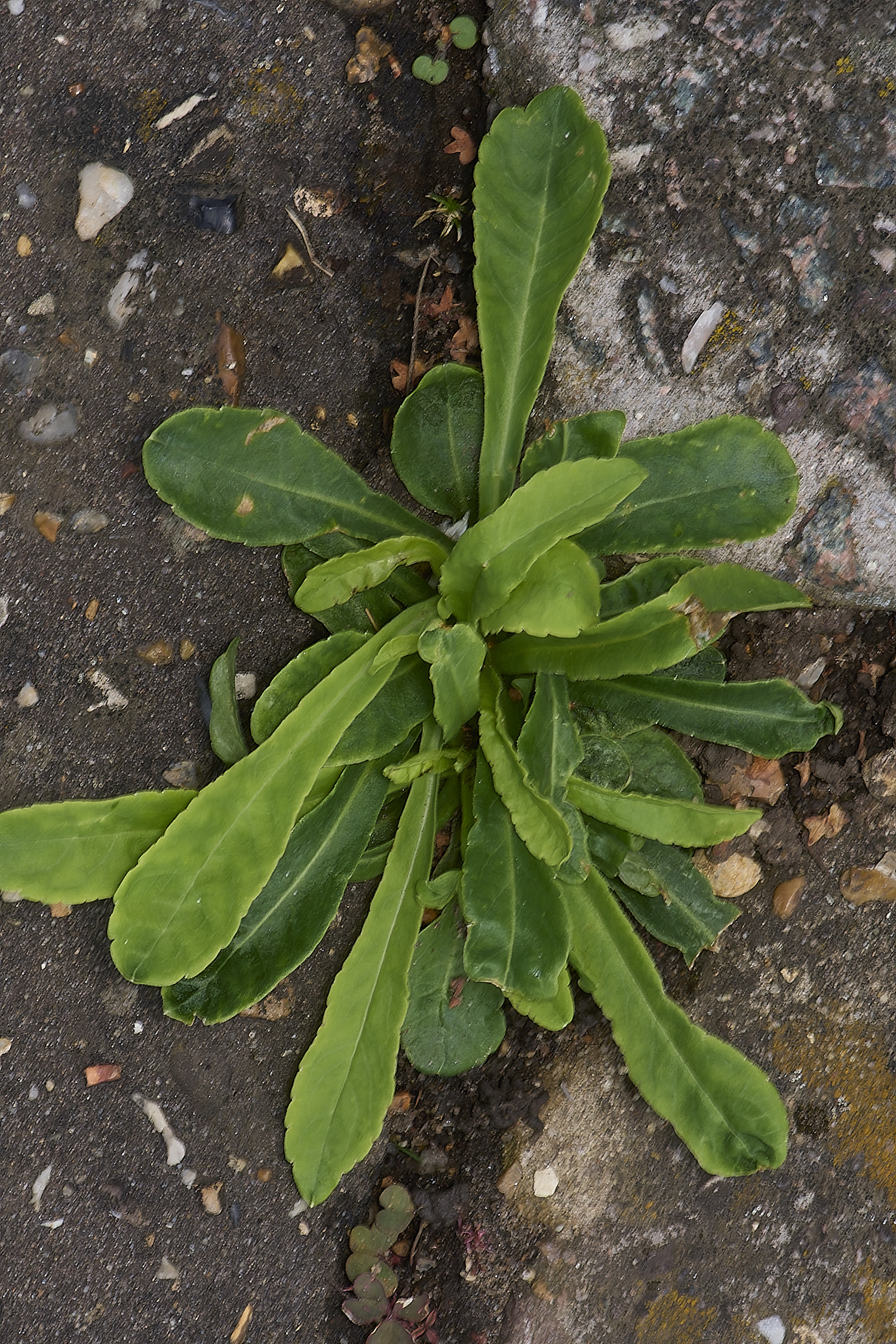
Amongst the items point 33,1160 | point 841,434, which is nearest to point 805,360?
point 841,434

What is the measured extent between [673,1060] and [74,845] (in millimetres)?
975

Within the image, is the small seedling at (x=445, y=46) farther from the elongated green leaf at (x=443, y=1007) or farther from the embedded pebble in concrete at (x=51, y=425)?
the elongated green leaf at (x=443, y=1007)

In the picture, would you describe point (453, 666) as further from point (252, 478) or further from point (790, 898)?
point (790, 898)

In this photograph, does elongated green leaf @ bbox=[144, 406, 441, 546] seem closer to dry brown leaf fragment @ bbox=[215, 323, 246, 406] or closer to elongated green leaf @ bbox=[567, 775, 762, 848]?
dry brown leaf fragment @ bbox=[215, 323, 246, 406]

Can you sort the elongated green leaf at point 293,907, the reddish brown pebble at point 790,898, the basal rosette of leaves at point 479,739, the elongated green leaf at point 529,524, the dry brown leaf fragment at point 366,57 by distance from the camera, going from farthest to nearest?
the reddish brown pebble at point 790,898 < the dry brown leaf fragment at point 366,57 < the elongated green leaf at point 293,907 < the basal rosette of leaves at point 479,739 < the elongated green leaf at point 529,524

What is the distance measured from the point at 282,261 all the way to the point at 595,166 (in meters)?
0.50

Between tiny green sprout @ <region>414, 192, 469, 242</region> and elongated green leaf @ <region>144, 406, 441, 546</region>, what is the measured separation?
46 cm

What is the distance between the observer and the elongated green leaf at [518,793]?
129 cm

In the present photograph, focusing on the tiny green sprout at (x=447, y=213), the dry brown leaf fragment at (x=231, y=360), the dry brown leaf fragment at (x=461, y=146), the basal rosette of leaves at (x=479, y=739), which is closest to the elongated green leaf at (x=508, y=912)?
the basal rosette of leaves at (x=479, y=739)

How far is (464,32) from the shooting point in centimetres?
158

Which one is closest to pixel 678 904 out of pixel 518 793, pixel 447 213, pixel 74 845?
pixel 518 793

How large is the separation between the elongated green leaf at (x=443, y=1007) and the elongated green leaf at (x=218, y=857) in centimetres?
39

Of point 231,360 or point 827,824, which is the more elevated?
point 231,360

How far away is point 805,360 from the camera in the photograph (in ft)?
4.96
